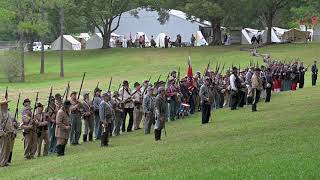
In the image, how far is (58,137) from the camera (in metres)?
18.9

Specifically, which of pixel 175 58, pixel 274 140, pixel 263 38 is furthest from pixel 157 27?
pixel 274 140

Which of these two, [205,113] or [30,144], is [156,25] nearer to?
[205,113]

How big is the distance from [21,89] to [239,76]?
870 inches

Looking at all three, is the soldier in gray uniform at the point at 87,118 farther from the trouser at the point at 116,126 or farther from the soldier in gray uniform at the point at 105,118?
the soldier in gray uniform at the point at 105,118

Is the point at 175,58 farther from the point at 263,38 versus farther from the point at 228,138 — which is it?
the point at 228,138

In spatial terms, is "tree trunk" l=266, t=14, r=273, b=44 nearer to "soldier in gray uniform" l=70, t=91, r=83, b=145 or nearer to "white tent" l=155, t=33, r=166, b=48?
"white tent" l=155, t=33, r=166, b=48

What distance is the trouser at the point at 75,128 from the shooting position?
71.3 feet

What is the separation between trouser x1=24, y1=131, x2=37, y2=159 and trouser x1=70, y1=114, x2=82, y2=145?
1.88 metres

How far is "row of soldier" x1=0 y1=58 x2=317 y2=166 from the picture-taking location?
19081mm

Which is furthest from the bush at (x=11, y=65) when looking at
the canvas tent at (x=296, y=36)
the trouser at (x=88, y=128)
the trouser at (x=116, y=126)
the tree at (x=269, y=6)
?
the canvas tent at (x=296, y=36)

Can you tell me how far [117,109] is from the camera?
2450cm

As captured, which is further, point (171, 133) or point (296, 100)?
point (296, 100)

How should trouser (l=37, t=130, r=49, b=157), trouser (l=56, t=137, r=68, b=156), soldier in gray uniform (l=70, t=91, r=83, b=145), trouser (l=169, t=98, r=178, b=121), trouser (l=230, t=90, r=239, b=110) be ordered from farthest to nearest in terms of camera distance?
trouser (l=230, t=90, r=239, b=110)
trouser (l=169, t=98, r=178, b=121)
soldier in gray uniform (l=70, t=91, r=83, b=145)
trouser (l=37, t=130, r=49, b=157)
trouser (l=56, t=137, r=68, b=156)

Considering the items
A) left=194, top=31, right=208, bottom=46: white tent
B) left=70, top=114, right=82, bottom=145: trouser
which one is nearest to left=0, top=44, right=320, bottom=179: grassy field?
left=70, top=114, right=82, bottom=145: trouser
